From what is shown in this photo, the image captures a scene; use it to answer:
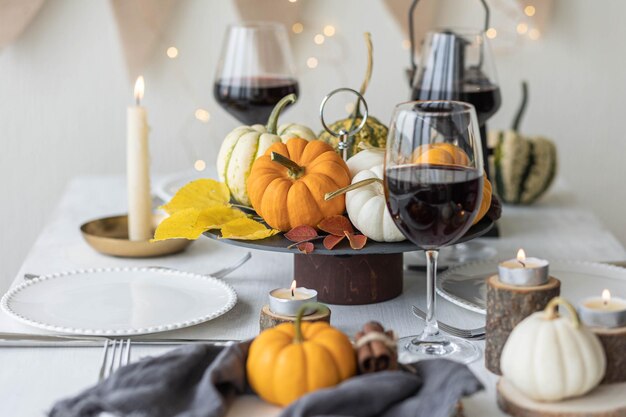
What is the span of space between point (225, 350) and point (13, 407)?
0.61 feet

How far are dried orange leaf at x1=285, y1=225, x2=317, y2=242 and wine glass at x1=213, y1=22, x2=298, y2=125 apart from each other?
19.5 inches

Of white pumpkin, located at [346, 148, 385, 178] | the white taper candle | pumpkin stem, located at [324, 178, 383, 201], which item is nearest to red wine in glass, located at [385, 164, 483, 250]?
pumpkin stem, located at [324, 178, 383, 201]

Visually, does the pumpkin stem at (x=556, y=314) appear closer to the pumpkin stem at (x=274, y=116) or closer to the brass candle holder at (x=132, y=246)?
the pumpkin stem at (x=274, y=116)

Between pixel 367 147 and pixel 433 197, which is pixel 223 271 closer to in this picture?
pixel 367 147

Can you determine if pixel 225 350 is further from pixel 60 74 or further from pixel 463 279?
pixel 60 74

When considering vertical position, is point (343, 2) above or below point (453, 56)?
above

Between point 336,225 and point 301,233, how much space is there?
39 millimetres

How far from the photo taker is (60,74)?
2152mm

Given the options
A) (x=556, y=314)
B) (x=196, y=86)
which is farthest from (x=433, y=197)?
(x=196, y=86)

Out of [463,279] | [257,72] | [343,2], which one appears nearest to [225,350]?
[463,279]

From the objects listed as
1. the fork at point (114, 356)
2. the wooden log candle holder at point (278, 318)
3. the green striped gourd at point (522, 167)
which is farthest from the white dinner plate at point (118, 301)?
the green striped gourd at point (522, 167)

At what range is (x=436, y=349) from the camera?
884mm

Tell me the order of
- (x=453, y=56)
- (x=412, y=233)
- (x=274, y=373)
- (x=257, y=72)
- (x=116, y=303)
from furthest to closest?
(x=257, y=72) → (x=453, y=56) → (x=116, y=303) → (x=412, y=233) → (x=274, y=373)

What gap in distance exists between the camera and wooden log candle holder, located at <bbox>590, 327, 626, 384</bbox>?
2.44 ft
